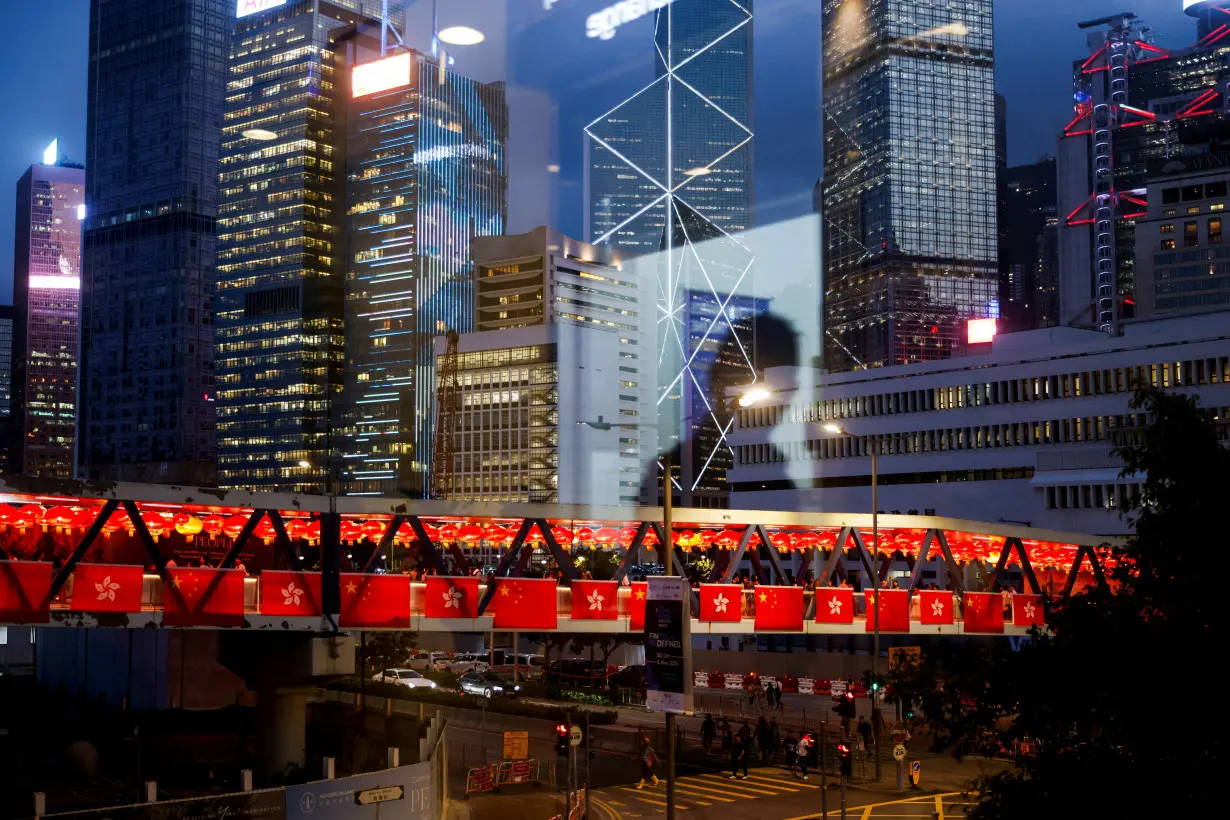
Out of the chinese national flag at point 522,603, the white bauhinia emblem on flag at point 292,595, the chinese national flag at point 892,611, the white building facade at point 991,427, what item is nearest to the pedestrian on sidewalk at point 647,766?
the chinese national flag at point 892,611

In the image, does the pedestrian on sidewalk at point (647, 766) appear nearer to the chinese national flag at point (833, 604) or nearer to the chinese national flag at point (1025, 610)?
the chinese national flag at point (833, 604)

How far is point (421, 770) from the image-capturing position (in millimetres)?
25469

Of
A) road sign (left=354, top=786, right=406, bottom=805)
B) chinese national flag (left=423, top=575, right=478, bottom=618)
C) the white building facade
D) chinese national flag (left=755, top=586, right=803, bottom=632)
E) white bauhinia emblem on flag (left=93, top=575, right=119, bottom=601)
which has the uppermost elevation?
the white building facade

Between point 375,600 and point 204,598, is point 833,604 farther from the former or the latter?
point 204,598

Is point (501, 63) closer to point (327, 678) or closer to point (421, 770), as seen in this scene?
point (327, 678)

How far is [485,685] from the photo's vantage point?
62.4 metres

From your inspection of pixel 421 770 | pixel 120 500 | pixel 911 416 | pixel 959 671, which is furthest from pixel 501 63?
pixel 959 671

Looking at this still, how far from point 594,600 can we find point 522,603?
241cm

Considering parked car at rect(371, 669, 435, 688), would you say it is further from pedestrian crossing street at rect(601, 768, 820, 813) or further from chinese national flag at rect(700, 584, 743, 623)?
chinese national flag at rect(700, 584, 743, 623)

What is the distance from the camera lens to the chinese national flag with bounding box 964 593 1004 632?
43.8 metres

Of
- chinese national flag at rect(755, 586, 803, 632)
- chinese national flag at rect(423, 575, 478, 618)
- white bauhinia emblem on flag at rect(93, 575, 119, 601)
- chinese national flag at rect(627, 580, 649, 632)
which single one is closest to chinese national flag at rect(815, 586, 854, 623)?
chinese national flag at rect(755, 586, 803, 632)

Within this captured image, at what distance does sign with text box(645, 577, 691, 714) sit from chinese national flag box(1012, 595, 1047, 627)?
91.1ft

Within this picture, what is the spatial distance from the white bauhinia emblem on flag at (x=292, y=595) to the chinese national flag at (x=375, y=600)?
125 cm

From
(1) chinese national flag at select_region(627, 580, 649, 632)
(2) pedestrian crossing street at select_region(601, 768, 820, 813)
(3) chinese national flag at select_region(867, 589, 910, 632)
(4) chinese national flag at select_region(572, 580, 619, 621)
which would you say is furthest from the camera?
(3) chinese national flag at select_region(867, 589, 910, 632)
